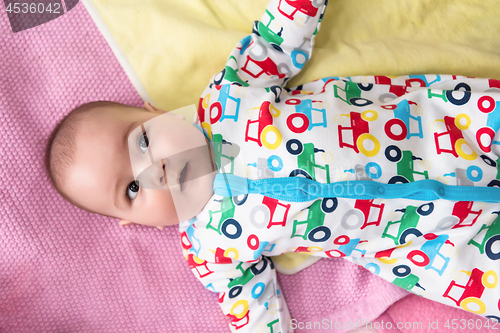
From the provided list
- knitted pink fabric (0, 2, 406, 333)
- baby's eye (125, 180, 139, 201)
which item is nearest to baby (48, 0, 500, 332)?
baby's eye (125, 180, 139, 201)

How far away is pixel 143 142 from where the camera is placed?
3.08ft

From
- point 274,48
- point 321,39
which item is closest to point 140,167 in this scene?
point 274,48

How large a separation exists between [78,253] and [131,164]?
1.21 feet

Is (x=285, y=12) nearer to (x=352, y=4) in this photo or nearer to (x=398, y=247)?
(x=352, y=4)

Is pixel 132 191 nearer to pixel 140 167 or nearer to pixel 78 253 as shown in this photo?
pixel 140 167

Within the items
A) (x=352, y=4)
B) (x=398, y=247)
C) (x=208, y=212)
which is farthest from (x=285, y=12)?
(x=398, y=247)

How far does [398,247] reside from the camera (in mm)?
1018

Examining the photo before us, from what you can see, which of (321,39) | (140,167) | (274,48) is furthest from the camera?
(321,39)

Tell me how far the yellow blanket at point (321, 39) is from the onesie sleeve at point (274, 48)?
0.08 m

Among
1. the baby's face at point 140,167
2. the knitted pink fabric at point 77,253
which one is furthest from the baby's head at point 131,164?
the knitted pink fabric at point 77,253

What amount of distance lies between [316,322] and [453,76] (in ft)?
2.63

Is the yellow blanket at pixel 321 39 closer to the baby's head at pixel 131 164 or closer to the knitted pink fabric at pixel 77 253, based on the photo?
the knitted pink fabric at pixel 77 253

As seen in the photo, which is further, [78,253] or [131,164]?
[78,253]

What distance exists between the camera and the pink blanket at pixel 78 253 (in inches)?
42.1
